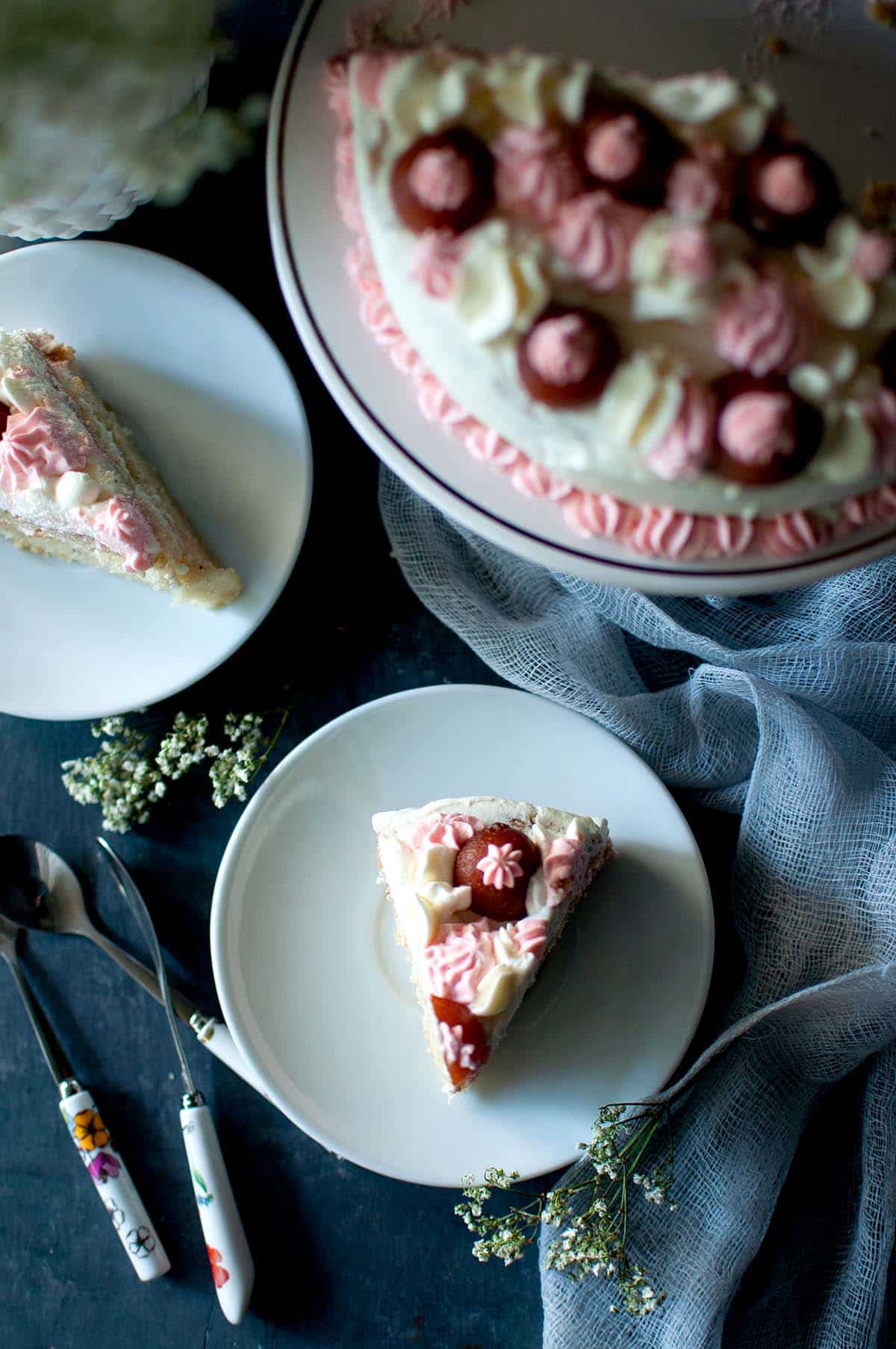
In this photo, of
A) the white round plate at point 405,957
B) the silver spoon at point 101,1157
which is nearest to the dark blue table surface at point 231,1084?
the silver spoon at point 101,1157

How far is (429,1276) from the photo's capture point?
2.08 meters

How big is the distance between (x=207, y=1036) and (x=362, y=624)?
82cm

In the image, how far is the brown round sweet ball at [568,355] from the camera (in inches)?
43.6

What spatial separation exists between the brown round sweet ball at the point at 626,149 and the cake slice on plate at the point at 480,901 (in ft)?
3.51

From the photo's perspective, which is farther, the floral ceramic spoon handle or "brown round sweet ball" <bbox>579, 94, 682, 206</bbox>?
the floral ceramic spoon handle

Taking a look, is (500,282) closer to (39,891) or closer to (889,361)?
(889,361)

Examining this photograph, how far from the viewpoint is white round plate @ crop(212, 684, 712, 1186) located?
1979 millimetres

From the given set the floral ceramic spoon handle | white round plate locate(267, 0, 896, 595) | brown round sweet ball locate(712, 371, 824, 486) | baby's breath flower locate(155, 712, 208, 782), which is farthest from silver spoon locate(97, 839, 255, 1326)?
brown round sweet ball locate(712, 371, 824, 486)

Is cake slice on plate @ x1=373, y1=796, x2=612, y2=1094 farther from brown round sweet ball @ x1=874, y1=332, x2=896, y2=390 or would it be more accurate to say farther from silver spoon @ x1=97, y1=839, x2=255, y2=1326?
brown round sweet ball @ x1=874, y1=332, x2=896, y2=390

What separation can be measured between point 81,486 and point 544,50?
1075mm

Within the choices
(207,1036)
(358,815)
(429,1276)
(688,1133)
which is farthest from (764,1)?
(429,1276)

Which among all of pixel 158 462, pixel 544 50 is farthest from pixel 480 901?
pixel 544 50

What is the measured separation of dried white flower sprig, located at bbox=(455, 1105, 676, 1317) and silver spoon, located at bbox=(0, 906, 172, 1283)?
62 centimetres

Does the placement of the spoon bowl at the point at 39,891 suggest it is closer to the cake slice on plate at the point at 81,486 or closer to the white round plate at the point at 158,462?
the white round plate at the point at 158,462
